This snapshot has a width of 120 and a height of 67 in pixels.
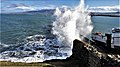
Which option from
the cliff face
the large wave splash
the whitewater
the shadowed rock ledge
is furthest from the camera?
the large wave splash

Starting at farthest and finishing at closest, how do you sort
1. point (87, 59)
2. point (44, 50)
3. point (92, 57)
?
point (44, 50) → point (87, 59) → point (92, 57)

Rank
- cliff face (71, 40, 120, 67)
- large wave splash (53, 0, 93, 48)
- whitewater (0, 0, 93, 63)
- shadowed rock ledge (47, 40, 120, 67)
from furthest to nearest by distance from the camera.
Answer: large wave splash (53, 0, 93, 48) < whitewater (0, 0, 93, 63) < shadowed rock ledge (47, 40, 120, 67) < cliff face (71, 40, 120, 67)

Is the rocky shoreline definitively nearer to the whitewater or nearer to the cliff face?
the cliff face

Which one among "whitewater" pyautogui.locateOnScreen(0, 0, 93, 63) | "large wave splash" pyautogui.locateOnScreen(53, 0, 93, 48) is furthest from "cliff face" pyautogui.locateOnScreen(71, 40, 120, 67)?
"large wave splash" pyautogui.locateOnScreen(53, 0, 93, 48)

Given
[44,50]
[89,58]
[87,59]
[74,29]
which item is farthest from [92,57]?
[74,29]

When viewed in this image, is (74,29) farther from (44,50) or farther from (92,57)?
(92,57)

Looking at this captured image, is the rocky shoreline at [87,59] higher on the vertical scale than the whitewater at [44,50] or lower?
higher

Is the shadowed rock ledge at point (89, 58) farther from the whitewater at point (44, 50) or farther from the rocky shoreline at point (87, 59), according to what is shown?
the whitewater at point (44, 50)

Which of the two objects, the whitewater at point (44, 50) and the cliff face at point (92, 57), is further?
the whitewater at point (44, 50)

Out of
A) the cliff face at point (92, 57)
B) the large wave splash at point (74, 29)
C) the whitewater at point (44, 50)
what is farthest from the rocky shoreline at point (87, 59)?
the large wave splash at point (74, 29)
